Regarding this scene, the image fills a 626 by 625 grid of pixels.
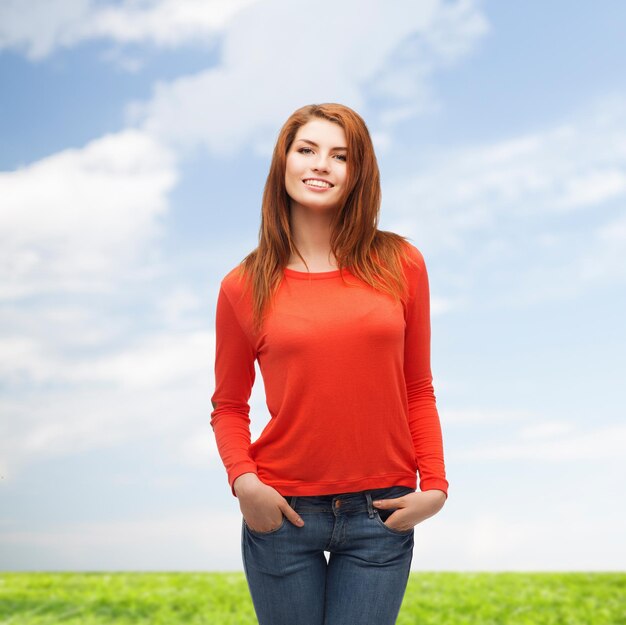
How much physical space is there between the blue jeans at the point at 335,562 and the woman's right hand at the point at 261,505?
3 cm

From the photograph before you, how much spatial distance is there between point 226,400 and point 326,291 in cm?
45

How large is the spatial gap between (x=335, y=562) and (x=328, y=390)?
1.51 feet

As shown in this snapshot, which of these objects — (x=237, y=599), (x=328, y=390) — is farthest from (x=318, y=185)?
(x=237, y=599)

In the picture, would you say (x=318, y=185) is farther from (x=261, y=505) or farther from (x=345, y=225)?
(x=261, y=505)

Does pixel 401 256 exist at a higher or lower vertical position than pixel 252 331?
higher

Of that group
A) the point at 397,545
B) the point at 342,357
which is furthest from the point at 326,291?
the point at 397,545

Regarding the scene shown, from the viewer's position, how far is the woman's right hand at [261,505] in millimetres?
2113

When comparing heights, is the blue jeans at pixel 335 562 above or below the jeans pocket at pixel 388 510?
below

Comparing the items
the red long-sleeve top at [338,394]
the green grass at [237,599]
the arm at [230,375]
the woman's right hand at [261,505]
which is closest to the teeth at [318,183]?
the red long-sleeve top at [338,394]

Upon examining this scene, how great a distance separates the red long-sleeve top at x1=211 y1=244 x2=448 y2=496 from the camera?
85.0 inches

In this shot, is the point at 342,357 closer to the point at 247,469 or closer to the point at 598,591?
the point at 247,469

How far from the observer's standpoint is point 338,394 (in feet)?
7.09

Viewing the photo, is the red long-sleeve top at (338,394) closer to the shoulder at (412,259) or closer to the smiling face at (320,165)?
the shoulder at (412,259)

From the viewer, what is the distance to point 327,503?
84.4 inches
